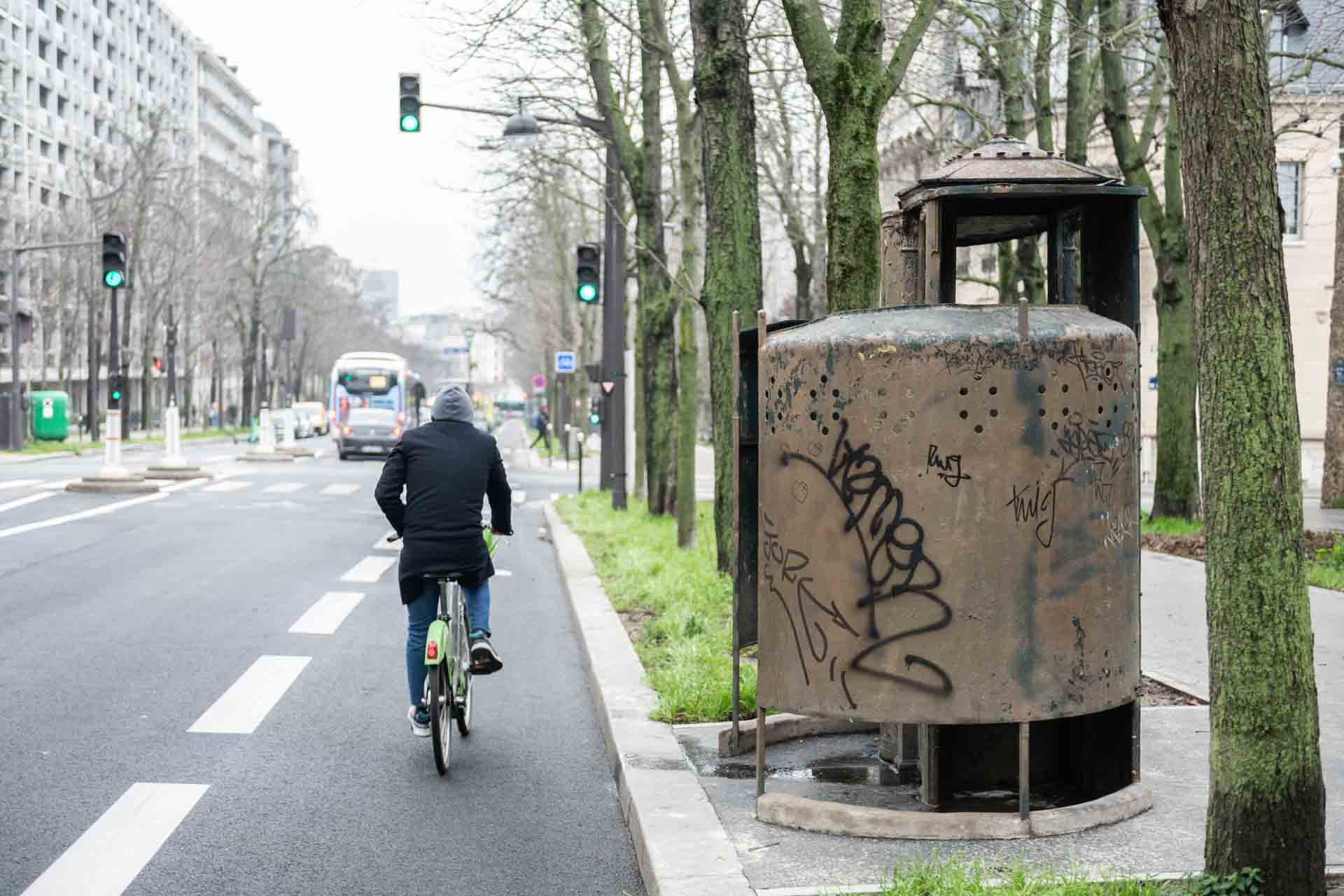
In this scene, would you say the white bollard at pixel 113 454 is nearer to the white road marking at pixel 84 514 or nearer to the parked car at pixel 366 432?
the white road marking at pixel 84 514

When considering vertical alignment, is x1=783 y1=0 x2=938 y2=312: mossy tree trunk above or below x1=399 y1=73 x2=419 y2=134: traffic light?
below

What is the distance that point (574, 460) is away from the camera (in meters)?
58.5

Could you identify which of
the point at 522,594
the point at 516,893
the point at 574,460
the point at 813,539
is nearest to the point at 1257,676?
the point at 813,539

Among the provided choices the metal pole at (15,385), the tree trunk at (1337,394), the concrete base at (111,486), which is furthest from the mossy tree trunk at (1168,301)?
the metal pole at (15,385)

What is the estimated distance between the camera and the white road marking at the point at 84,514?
19.7m

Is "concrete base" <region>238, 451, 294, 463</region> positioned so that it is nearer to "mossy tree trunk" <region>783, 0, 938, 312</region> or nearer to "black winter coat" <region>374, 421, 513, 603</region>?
"mossy tree trunk" <region>783, 0, 938, 312</region>

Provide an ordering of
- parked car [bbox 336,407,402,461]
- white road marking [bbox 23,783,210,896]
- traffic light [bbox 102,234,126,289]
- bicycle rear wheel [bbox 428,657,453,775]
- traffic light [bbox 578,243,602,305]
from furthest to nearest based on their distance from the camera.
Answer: parked car [bbox 336,407,402,461], traffic light [bbox 102,234,126,289], traffic light [bbox 578,243,602,305], bicycle rear wheel [bbox 428,657,453,775], white road marking [bbox 23,783,210,896]

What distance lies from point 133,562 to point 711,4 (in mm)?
8305

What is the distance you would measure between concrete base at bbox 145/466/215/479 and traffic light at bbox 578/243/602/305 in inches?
473

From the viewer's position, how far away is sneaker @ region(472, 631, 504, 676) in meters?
8.16

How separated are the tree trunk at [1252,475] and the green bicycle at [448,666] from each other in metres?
3.66

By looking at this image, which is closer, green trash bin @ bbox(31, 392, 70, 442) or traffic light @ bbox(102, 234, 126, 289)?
traffic light @ bbox(102, 234, 126, 289)

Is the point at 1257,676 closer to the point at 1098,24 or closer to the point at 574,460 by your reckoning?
the point at 1098,24

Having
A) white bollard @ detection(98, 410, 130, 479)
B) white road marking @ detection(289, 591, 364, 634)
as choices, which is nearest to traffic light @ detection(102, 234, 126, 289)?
white bollard @ detection(98, 410, 130, 479)
